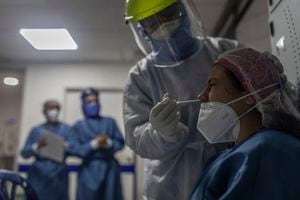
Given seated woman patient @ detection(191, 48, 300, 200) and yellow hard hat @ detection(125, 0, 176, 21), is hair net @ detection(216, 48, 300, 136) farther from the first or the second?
yellow hard hat @ detection(125, 0, 176, 21)

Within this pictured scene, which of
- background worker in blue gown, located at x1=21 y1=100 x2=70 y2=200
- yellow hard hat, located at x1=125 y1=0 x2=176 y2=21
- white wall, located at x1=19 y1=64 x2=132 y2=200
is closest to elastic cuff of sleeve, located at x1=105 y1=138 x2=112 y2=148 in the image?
white wall, located at x1=19 y1=64 x2=132 y2=200

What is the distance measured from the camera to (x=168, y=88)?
1.08 m

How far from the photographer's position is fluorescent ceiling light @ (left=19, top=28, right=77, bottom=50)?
152 centimetres

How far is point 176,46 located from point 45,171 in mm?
2098

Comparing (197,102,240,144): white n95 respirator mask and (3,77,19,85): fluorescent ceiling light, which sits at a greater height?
(3,77,19,85): fluorescent ceiling light

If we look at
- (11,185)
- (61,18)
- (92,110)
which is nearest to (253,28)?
(61,18)

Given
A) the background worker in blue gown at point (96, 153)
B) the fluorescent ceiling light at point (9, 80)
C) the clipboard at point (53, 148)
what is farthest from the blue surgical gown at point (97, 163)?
the fluorescent ceiling light at point (9, 80)

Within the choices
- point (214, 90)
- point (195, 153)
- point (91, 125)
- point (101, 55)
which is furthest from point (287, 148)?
point (91, 125)

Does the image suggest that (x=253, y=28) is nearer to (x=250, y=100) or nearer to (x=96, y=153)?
(x=250, y=100)

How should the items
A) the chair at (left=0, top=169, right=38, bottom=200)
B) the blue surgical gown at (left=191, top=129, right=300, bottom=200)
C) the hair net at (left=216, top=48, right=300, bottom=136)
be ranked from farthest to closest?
the chair at (left=0, top=169, right=38, bottom=200)
the hair net at (left=216, top=48, right=300, bottom=136)
the blue surgical gown at (left=191, top=129, right=300, bottom=200)

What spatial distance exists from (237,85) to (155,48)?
354 mm

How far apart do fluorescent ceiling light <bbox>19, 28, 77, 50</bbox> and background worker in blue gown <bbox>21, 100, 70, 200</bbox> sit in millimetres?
1436

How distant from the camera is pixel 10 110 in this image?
326 centimetres

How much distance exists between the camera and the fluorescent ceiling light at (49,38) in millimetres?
1521
